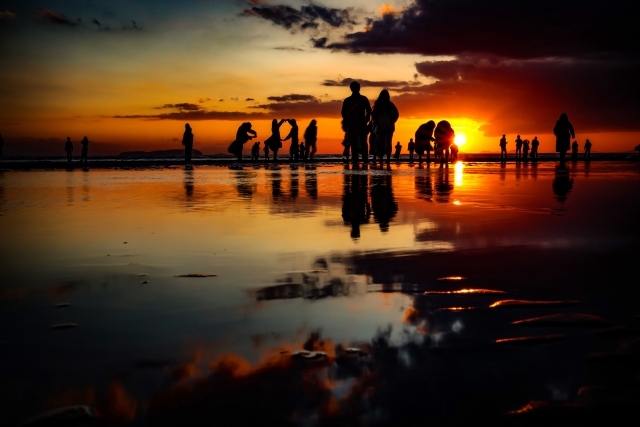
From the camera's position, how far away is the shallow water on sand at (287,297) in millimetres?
2473

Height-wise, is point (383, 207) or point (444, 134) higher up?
point (444, 134)

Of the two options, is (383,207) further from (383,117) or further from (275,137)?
(275,137)

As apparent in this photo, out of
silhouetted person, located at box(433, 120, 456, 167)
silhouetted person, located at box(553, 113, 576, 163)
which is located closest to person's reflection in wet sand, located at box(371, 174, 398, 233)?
silhouetted person, located at box(553, 113, 576, 163)

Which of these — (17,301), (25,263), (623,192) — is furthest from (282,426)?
(623,192)

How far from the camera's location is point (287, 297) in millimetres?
3941

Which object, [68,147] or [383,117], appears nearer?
[383,117]

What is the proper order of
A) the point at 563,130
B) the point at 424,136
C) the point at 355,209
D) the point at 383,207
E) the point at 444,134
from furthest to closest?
1. the point at 424,136
2. the point at 444,134
3. the point at 563,130
4. the point at 383,207
5. the point at 355,209

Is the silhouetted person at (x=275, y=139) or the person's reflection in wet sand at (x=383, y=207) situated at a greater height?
the silhouetted person at (x=275, y=139)

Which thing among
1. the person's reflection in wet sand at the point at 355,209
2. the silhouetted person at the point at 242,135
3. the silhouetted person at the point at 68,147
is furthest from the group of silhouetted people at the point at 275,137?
the person's reflection in wet sand at the point at 355,209

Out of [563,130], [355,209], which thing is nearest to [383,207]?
[355,209]

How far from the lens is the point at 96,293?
13.6ft

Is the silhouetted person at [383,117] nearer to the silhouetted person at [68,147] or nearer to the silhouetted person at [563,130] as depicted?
the silhouetted person at [563,130]

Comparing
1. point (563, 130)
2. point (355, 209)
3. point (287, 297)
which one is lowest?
point (287, 297)

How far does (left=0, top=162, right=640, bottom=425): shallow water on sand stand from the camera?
2.47 metres
